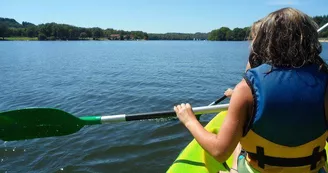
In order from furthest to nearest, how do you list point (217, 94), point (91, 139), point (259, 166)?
point (217, 94) < point (91, 139) < point (259, 166)

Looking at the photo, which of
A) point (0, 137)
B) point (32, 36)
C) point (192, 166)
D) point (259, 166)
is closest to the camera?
point (259, 166)

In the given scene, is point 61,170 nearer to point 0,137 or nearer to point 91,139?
point 91,139

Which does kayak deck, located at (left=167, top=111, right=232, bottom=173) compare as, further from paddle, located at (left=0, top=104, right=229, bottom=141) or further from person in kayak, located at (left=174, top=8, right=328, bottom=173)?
person in kayak, located at (left=174, top=8, right=328, bottom=173)

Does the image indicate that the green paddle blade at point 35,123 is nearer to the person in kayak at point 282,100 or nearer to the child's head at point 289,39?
the person in kayak at point 282,100

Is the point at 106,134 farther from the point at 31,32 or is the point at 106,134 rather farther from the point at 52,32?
the point at 31,32

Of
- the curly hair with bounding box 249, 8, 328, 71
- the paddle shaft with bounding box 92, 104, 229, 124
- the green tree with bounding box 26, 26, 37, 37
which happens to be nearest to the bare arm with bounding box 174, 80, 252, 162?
the curly hair with bounding box 249, 8, 328, 71

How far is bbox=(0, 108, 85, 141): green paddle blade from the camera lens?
378cm

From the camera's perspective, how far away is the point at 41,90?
41.5ft

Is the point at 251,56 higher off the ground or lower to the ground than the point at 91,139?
higher

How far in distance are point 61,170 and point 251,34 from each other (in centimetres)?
462

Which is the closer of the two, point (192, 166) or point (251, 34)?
point (251, 34)

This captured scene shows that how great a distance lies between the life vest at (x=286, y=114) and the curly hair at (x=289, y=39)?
5 cm

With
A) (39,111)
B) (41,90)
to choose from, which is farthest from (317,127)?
(41,90)

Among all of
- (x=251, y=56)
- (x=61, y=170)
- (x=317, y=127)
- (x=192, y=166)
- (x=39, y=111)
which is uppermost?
(x=251, y=56)
